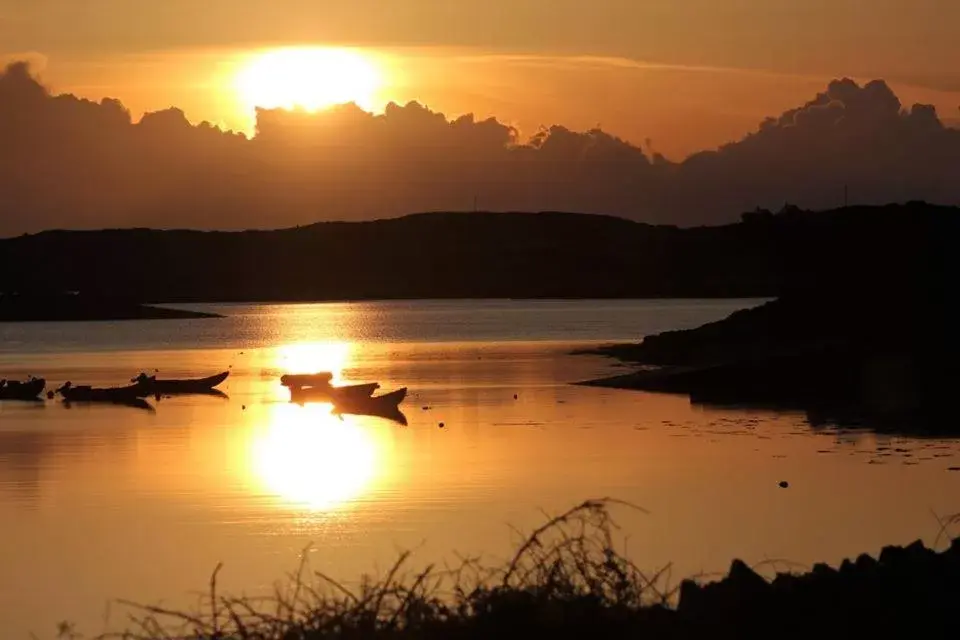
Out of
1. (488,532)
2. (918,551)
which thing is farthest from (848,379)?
(918,551)

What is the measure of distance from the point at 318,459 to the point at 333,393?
883 inches

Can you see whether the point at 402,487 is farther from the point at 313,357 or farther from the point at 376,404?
the point at 313,357

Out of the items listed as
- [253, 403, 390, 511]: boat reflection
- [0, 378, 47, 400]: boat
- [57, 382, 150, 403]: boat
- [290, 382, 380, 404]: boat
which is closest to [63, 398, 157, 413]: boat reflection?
[57, 382, 150, 403]: boat

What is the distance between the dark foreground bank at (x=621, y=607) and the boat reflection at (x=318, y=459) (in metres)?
17.3

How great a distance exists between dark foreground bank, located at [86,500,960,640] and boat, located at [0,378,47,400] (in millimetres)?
58218

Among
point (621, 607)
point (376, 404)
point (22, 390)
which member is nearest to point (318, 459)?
point (376, 404)

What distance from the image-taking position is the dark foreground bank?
1009 cm

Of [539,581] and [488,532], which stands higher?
[539,581]

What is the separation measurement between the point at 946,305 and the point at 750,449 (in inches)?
973

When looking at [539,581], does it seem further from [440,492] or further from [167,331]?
[167,331]

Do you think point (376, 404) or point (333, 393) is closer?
point (376, 404)

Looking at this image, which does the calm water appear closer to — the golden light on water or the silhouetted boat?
the silhouetted boat

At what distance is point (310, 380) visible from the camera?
66250 mm

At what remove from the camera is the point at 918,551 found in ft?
44.4
